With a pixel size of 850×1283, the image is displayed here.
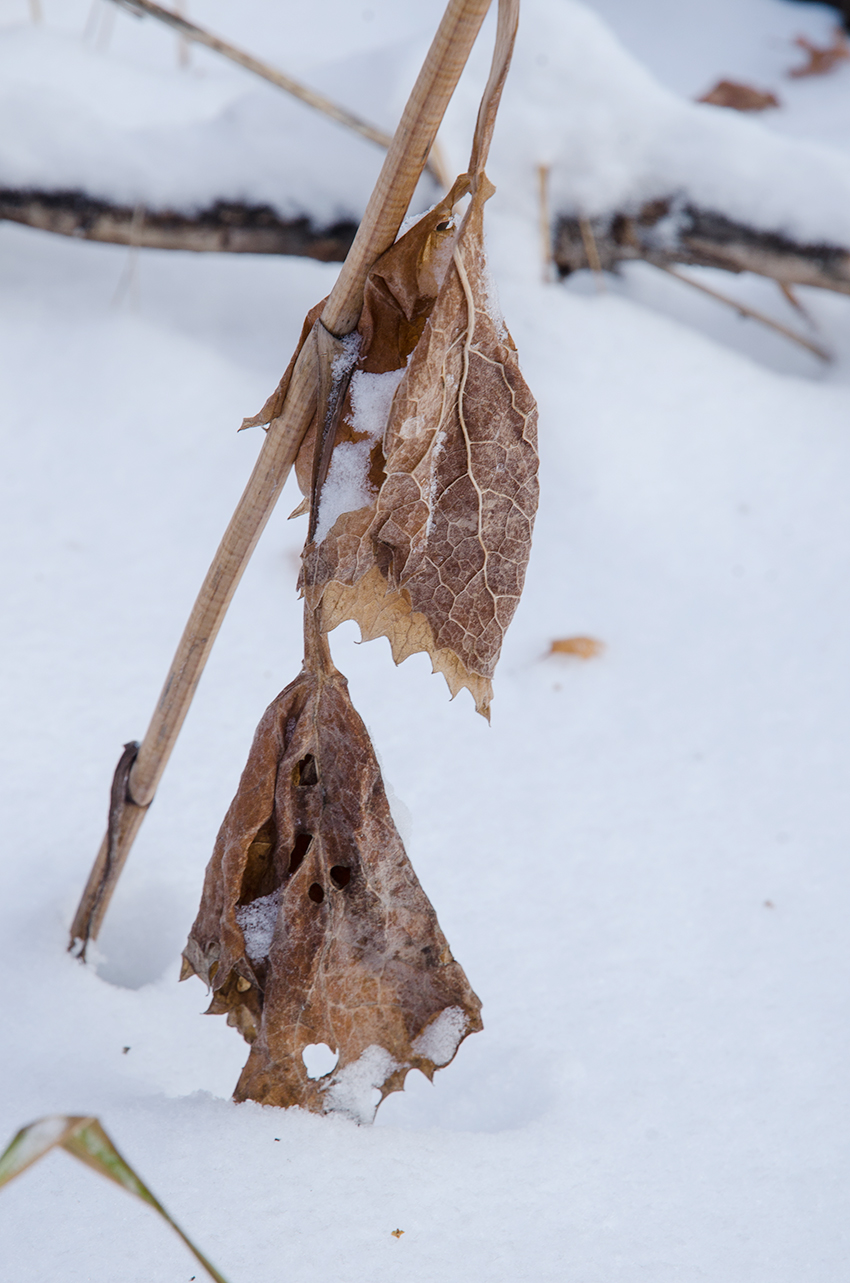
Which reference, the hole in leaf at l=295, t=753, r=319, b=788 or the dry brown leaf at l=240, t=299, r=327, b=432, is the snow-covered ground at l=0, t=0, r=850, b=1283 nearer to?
the hole in leaf at l=295, t=753, r=319, b=788

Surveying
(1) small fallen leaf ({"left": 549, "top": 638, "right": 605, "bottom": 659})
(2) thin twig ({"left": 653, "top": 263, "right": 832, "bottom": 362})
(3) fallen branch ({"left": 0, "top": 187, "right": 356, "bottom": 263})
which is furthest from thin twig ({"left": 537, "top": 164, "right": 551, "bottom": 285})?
(1) small fallen leaf ({"left": 549, "top": 638, "right": 605, "bottom": 659})

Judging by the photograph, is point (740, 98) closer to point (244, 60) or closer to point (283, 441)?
point (244, 60)

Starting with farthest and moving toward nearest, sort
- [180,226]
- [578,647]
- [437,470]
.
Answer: [180,226]
[578,647]
[437,470]

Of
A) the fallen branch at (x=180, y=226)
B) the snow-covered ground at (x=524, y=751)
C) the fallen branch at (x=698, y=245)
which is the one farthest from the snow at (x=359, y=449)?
the fallen branch at (x=698, y=245)

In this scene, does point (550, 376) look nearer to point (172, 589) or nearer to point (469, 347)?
point (172, 589)

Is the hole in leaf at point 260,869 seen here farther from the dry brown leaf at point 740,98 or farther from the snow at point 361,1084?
the dry brown leaf at point 740,98

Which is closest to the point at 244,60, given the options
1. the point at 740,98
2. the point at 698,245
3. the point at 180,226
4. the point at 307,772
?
the point at 180,226
